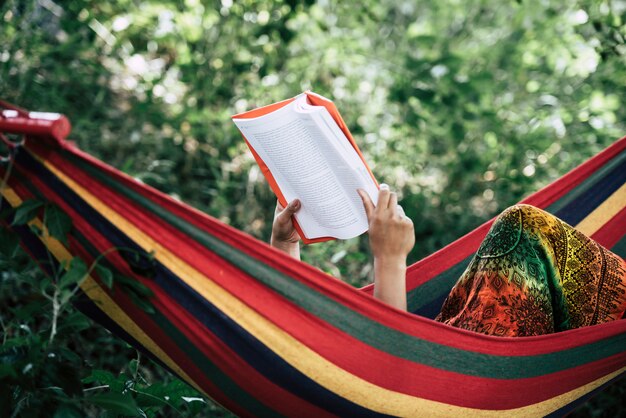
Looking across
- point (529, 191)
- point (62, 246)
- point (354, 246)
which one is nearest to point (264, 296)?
point (62, 246)

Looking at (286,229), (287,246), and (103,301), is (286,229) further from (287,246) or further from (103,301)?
(103,301)

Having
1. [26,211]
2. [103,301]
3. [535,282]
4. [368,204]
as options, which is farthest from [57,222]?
[535,282]

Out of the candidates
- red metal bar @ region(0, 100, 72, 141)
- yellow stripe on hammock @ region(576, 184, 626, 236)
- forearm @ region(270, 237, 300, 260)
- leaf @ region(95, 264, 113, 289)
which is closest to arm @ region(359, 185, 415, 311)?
forearm @ region(270, 237, 300, 260)

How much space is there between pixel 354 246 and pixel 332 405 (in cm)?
178

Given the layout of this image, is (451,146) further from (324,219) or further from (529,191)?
(324,219)

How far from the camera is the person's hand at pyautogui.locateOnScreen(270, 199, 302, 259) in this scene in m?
1.49

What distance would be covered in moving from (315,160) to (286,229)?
25 centimetres

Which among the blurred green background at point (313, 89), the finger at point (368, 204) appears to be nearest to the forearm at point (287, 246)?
the finger at point (368, 204)

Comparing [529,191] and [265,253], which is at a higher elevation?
[265,253]

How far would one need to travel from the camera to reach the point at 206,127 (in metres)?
3.45

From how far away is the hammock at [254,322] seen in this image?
121 cm

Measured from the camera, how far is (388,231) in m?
1.29

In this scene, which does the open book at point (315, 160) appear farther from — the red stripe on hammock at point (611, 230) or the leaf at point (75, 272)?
the red stripe on hammock at point (611, 230)

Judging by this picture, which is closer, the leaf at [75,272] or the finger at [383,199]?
the leaf at [75,272]
